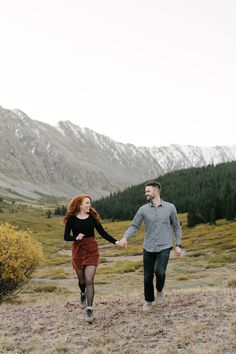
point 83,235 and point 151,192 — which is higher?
point 151,192

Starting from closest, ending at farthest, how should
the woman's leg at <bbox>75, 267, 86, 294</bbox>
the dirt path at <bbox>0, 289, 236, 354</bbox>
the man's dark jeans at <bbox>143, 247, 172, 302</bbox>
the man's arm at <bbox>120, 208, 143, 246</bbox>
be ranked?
the dirt path at <bbox>0, 289, 236, 354</bbox>
the man's dark jeans at <bbox>143, 247, 172, 302</bbox>
the man's arm at <bbox>120, 208, 143, 246</bbox>
the woman's leg at <bbox>75, 267, 86, 294</bbox>

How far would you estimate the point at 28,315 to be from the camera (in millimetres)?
13391

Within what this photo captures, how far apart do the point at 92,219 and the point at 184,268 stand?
36.8 meters

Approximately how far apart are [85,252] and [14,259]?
562 inches

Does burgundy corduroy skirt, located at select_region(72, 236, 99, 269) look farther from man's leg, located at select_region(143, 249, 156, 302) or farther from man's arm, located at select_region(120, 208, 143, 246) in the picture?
man's leg, located at select_region(143, 249, 156, 302)

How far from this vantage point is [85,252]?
37.9ft

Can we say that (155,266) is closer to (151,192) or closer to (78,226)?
(151,192)

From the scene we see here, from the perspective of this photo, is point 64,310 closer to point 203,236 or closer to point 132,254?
point 132,254

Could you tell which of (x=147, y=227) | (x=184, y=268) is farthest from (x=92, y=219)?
(x=184, y=268)

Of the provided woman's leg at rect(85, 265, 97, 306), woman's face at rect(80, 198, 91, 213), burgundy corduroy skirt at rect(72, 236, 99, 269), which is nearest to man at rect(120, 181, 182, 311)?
burgundy corduroy skirt at rect(72, 236, 99, 269)

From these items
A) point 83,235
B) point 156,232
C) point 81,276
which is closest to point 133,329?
point 81,276

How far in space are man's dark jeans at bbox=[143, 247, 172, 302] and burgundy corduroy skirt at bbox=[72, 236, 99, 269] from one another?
141 cm

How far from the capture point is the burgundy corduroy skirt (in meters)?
11.5

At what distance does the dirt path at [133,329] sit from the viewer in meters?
9.08
